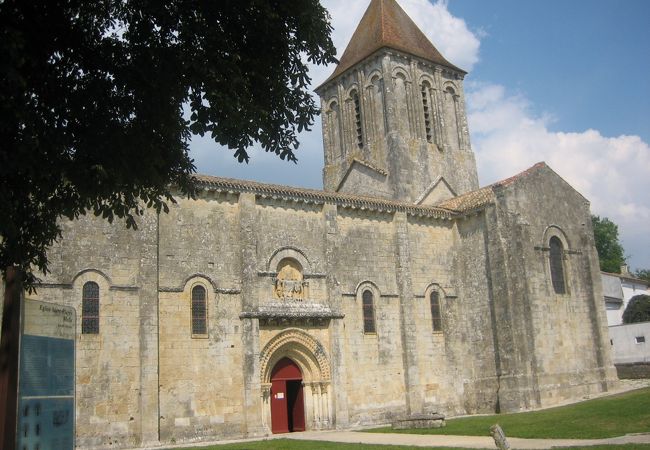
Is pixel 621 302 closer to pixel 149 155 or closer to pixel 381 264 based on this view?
pixel 381 264

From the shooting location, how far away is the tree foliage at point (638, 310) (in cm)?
4103

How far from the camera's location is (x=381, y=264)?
990 inches

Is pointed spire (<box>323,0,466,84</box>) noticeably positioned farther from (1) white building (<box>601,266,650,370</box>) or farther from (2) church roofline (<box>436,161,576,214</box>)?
(1) white building (<box>601,266,650,370</box>)

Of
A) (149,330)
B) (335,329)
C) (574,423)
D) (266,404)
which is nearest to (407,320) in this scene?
(335,329)

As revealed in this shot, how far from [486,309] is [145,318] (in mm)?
13436

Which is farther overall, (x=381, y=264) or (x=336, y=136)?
(x=336, y=136)

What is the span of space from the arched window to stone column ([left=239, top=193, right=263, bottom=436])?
4583 mm

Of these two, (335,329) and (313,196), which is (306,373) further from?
(313,196)

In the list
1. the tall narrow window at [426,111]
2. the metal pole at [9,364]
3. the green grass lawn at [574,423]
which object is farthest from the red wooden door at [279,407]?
the tall narrow window at [426,111]

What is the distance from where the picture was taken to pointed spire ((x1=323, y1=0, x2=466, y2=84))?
3391 cm

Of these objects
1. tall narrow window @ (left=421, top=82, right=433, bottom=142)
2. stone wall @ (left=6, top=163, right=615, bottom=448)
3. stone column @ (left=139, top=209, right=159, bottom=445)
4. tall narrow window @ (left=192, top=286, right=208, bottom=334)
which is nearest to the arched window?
stone wall @ (left=6, top=163, right=615, bottom=448)

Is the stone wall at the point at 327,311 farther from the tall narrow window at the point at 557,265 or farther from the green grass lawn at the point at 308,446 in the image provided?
the green grass lawn at the point at 308,446

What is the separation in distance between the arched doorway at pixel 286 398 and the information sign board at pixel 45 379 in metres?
14.0

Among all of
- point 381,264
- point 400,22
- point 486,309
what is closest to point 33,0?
point 381,264
